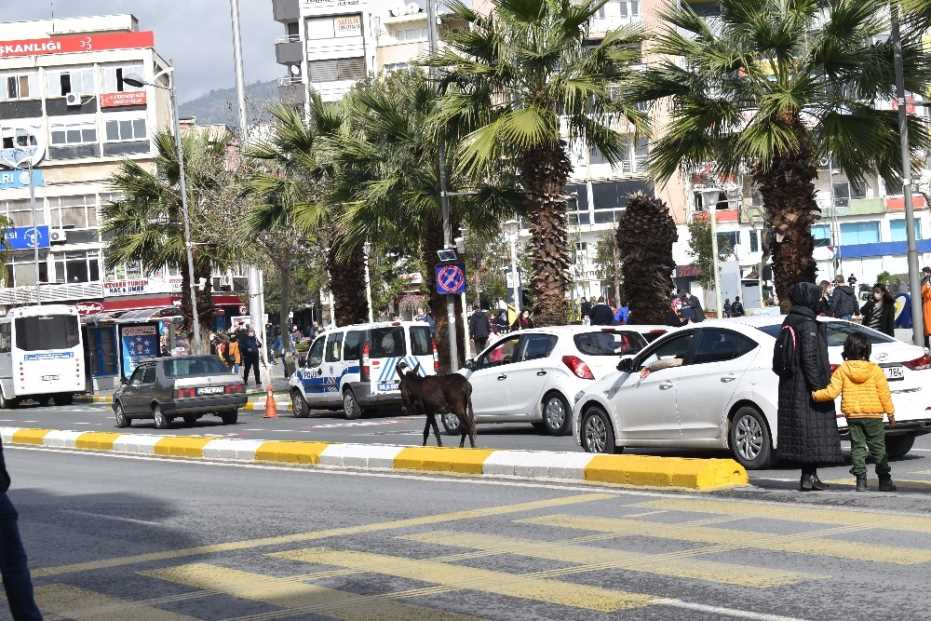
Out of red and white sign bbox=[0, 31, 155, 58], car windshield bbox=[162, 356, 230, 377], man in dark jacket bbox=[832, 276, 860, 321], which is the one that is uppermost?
red and white sign bbox=[0, 31, 155, 58]

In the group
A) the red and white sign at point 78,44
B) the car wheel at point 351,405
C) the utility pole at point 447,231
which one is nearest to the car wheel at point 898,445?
the car wheel at point 351,405

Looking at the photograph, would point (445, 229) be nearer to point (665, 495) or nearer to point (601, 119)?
point (601, 119)

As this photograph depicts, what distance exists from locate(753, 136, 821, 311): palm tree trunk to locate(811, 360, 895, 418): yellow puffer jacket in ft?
36.0

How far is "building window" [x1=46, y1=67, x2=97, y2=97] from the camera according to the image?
84938 mm

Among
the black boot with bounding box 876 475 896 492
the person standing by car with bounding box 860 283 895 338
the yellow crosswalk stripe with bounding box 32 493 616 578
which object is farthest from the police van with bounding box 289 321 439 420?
the black boot with bounding box 876 475 896 492

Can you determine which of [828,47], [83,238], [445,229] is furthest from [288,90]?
[828,47]

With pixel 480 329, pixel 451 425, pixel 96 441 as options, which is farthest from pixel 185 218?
pixel 451 425

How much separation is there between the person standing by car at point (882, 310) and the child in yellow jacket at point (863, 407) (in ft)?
51.6

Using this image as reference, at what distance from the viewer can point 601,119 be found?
29.4 metres

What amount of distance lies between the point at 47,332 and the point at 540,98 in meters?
27.6

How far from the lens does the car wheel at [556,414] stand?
21.7m

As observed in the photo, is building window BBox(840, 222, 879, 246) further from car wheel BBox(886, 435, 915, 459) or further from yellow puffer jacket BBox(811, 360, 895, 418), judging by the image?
yellow puffer jacket BBox(811, 360, 895, 418)

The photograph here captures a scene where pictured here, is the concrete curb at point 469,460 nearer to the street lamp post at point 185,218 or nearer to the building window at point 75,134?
the street lamp post at point 185,218

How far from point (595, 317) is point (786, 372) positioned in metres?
20.7
